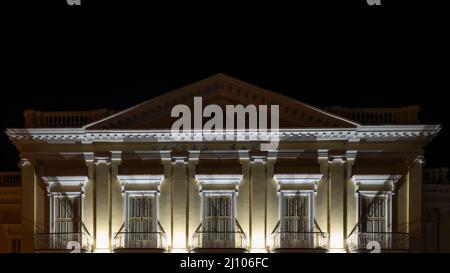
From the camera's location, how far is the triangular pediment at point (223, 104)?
30.0 metres

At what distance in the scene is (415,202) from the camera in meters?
30.3

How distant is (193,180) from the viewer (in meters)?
30.7

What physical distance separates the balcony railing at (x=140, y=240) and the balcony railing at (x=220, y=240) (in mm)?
1125

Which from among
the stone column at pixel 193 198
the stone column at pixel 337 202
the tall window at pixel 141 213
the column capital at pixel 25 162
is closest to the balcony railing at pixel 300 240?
the stone column at pixel 337 202

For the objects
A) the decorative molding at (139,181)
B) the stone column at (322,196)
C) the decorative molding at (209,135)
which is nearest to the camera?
the decorative molding at (209,135)

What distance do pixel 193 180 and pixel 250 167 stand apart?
6.63ft

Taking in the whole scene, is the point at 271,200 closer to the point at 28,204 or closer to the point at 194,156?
the point at 194,156

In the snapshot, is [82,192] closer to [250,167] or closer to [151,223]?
[151,223]

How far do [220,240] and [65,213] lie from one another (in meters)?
5.50

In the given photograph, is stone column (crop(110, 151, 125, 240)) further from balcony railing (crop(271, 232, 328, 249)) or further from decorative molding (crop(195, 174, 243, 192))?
balcony railing (crop(271, 232, 328, 249))

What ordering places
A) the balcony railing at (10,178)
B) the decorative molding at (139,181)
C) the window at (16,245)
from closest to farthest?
1. the decorative molding at (139,181)
2. the window at (16,245)
3. the balcony railing at (10,178)

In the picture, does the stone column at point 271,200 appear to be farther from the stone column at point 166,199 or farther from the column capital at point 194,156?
the stone column at point 166,199

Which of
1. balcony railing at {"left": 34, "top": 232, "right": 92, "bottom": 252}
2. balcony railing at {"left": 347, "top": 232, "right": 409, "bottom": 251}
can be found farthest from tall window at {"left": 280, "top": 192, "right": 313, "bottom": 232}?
balcony railing at {"left": 34, "top": 232, "right": 92, "bottom": 252}

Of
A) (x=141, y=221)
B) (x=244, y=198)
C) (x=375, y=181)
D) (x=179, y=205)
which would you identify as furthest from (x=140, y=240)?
(x=375, y=181)
